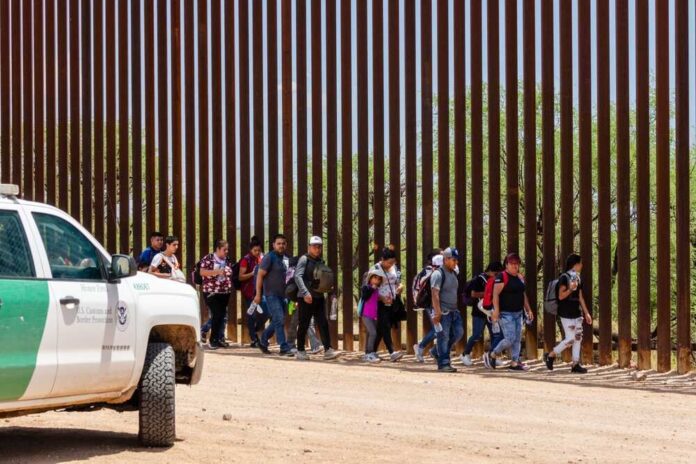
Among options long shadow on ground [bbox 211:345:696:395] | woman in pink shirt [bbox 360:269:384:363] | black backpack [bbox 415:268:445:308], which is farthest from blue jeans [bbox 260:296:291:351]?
black backpack [bbox 415:268:445:308]

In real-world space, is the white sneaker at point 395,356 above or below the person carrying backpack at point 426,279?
below

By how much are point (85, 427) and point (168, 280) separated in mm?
1831

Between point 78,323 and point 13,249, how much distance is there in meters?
0.65

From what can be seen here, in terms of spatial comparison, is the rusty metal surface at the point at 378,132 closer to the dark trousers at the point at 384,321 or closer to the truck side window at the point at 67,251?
the dark trousers at the point at 384,321

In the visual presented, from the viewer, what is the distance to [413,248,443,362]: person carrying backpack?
57.9ft

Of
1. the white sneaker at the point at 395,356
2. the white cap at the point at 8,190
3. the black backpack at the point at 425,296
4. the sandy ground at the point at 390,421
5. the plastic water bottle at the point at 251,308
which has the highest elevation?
the white cap at the point at 8,190

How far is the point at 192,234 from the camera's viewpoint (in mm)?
23891

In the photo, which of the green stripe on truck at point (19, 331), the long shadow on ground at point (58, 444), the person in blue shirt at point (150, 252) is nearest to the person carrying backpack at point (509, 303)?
the person in blue shirt at point (150, 252)

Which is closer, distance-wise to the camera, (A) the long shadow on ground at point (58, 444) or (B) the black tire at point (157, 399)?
(A) the long shadow on ground at point (58, 444)

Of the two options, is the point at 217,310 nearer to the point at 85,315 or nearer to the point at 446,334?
the point at 446,334

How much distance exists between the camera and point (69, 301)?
8477mm

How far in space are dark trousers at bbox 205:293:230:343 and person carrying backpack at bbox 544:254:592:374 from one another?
5.22 m

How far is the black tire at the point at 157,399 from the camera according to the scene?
9.00m

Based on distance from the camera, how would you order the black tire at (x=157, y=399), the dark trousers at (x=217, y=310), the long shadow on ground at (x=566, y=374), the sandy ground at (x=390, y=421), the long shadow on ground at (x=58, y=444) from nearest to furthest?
the long shadow on ground at (x=58, y=444), the black tire at (x=157, y=399), the sandy ground at (x=390, y=421), the long shadow on ground at (x=566, y=374), the dark trousers at (x=217, y=310)
